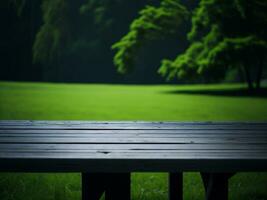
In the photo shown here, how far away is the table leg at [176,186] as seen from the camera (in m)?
2.99

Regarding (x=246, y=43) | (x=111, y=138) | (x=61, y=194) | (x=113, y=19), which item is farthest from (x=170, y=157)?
(x=113, y=19)

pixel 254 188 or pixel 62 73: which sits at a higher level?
pixel 254 188

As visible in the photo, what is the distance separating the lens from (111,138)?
2.65 m

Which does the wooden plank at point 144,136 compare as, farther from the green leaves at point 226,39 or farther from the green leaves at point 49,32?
the green leaves at point 49,32

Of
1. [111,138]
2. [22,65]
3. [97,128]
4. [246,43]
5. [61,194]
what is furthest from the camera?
[22,65]

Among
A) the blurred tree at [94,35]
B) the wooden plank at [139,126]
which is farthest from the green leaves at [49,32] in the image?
the wooden plank at [139,126]

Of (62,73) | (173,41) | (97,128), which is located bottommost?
(62,73)

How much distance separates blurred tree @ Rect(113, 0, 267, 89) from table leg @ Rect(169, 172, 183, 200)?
17868 millimetres

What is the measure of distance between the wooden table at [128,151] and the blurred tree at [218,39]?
1784cm

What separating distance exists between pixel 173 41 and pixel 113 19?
6.31m

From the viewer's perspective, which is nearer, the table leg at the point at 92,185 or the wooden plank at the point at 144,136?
the table leg at the point at 92,185

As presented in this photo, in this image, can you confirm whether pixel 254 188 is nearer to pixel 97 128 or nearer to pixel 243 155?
pixel 97 128

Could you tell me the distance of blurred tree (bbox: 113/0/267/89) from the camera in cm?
2067

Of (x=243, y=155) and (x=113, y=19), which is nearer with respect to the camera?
(x=243, y=155)
